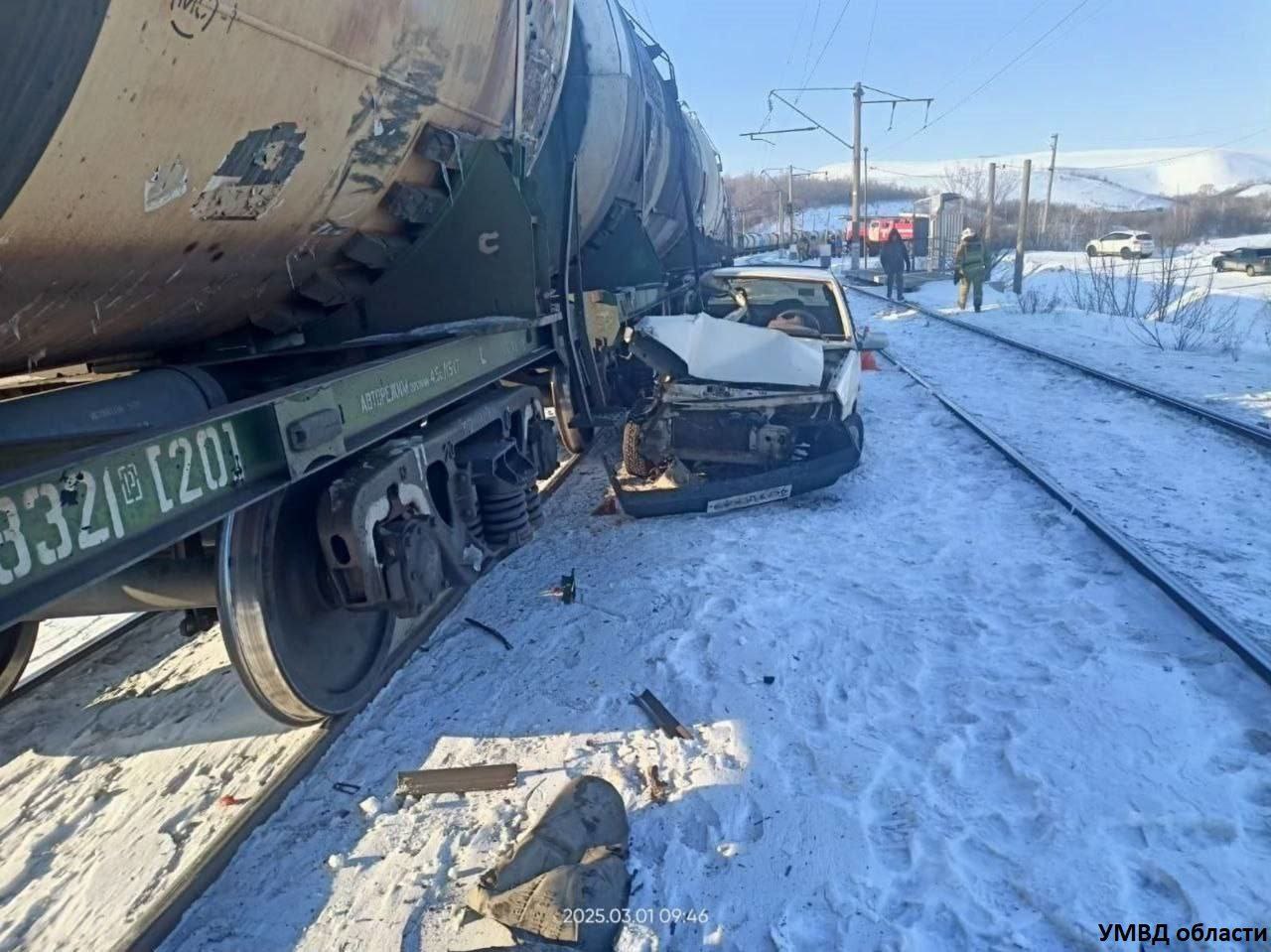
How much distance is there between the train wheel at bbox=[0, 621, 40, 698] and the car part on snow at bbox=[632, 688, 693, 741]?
2.79 meters

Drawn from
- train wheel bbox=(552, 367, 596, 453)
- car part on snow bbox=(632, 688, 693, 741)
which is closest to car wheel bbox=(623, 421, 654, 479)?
train wheel bbox=(552, 367, 596, 453)

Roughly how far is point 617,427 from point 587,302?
10.4 feet

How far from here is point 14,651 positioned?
370 centimetres

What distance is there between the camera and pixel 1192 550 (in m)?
4.97

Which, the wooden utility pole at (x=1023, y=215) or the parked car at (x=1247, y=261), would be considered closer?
the wooden utility pole at (x=1023, y=215)

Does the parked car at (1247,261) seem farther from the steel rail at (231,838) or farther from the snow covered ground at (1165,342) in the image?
the steel rail at (231,838)

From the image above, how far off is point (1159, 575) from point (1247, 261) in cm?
3648

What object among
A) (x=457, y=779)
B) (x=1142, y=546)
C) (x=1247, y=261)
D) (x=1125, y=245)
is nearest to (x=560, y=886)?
(x=457, y=779)

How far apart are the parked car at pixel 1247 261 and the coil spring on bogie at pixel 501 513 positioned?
36873 mm

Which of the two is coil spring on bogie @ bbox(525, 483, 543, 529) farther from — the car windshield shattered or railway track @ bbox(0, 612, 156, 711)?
the car windshield shattered

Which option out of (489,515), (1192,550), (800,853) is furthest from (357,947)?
(1192,550)

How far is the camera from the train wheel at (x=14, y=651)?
366 cm

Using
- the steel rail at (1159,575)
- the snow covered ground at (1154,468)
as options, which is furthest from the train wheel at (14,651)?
the snow covered ground at (1154,468)

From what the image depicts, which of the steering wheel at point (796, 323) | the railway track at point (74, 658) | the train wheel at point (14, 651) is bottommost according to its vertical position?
the railway track at point (74, 658)
